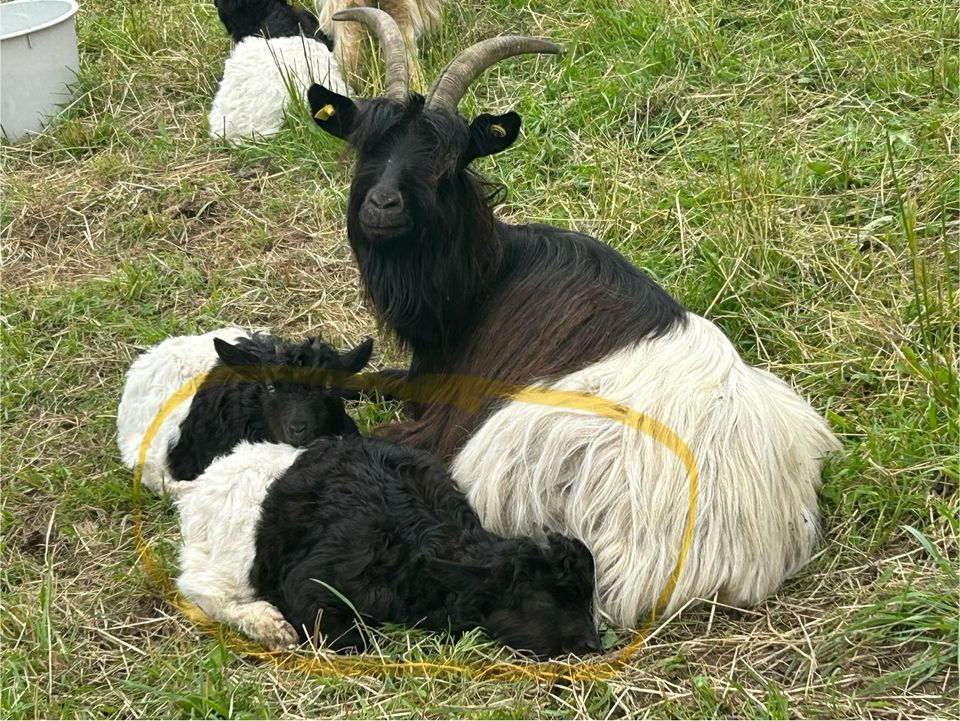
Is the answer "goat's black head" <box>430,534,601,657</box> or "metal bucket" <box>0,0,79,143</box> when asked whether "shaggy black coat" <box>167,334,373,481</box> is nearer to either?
"goat's black head" <box>430,534,601,657</box>

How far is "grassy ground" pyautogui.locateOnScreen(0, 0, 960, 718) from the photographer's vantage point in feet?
14.4

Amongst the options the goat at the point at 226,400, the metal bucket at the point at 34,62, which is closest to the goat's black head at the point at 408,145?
the goat at the point at 226,400

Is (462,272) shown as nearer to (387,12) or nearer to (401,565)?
(401,565)

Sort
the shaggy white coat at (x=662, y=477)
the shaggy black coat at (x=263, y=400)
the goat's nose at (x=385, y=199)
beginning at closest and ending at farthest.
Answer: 1. the shaggy white coat at (x=662, y=477)
2. the goat's nose at (x=385, y=199)
3. the shaggy black coat at (x=263, y=400)

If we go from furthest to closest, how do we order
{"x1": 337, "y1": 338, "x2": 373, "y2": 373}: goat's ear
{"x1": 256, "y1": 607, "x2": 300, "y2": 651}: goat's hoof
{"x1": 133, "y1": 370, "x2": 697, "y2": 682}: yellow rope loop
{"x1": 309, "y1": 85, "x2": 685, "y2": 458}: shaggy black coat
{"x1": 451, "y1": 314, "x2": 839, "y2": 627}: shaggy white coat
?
{"x1": 337, "y1": 338, "x2": 373, "y2": 373}: goat's ear < {"x1": 309, "y1": 85, "x2": 685, "y2": 458}: shaggy black coat < {"x1": 451, "y1": 314, "x2": 839, "y2": 627}: shaggy white coat < {"x1": 256, "y1": 607, "x2": 300, "y2": 651}: goat's hoof < {"x1": 133, "y1": 370, "x2": 697, "y2": 682}: yellow rope loop

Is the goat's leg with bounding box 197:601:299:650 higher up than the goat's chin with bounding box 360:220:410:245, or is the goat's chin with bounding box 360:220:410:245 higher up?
the goat's chin with bounding box 360:220:410:245

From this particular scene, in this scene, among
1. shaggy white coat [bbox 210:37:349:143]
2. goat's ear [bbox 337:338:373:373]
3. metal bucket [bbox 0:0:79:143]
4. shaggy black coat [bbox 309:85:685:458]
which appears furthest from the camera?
metal bucket [bbox 0:0:79:143]

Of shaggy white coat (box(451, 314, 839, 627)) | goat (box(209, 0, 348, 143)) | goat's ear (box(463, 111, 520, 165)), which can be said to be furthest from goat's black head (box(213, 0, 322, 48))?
shaggy white coat (box(451, 314, 839, 627))

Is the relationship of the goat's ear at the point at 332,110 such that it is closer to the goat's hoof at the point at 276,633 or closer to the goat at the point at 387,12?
the goat's hoof at the point at 276,633

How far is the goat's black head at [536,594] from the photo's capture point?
4363mm

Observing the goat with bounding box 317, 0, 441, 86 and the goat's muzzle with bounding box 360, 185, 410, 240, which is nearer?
the goat's muzzle with bounding box 360, 185, 410, 240

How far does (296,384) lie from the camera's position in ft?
17.5

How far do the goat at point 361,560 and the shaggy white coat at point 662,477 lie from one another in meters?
0.27

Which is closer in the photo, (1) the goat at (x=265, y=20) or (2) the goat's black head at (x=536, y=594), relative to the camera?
(2) the goat's black head at (x=536, y=594)
